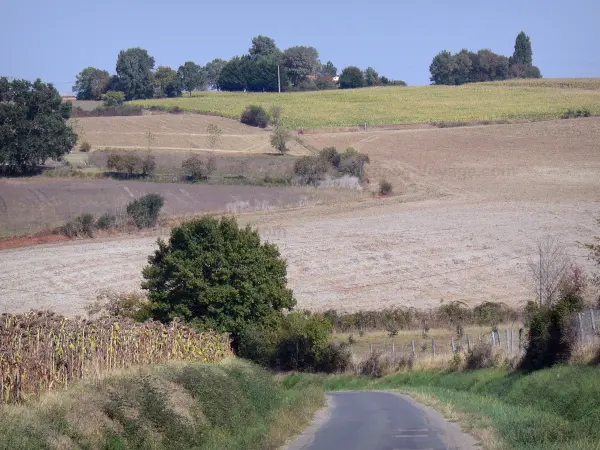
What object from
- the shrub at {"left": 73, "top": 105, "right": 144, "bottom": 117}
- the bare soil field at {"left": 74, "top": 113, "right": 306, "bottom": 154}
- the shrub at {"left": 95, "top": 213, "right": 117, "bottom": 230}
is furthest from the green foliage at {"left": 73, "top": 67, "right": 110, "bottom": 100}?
the shrub at {"left": 95, "top": 213, "right": 117, "bottom": 230}

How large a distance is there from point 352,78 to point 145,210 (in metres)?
122

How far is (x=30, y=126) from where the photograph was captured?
76.2m

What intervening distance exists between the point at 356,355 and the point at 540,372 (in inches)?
716

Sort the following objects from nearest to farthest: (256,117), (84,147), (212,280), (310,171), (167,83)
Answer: (212,280) → (310,171) → (84,147) → (256,117) → (167,83)

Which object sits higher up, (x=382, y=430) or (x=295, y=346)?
(x=382, y=430)

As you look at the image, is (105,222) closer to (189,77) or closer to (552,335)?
(552,335)

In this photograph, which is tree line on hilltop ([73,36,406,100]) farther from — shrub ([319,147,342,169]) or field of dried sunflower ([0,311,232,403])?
field of dried sunflower ([0,311,232,403])

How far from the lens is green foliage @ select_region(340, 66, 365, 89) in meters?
179

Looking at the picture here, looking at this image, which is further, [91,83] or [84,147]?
[91,83]

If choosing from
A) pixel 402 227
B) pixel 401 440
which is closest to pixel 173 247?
pixel 401 440

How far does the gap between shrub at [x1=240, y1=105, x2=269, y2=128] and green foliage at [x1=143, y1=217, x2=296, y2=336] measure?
78.3 m

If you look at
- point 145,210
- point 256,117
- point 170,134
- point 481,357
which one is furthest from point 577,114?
point 481,357

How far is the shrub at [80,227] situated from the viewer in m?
61.8

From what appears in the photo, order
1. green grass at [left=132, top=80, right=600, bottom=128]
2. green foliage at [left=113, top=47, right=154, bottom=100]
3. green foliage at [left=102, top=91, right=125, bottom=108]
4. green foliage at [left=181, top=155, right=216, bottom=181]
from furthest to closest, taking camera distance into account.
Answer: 1. green foliage at [left=113, top=47, right=154, bottom=100]
2. green foliage at [left=102, top=91, right=125, bottom=108]
3. green grass at [left=132, top=80, right=600, bottom=128]
4. green foliage at [left=181, top=155, right=216, bottom=181]
